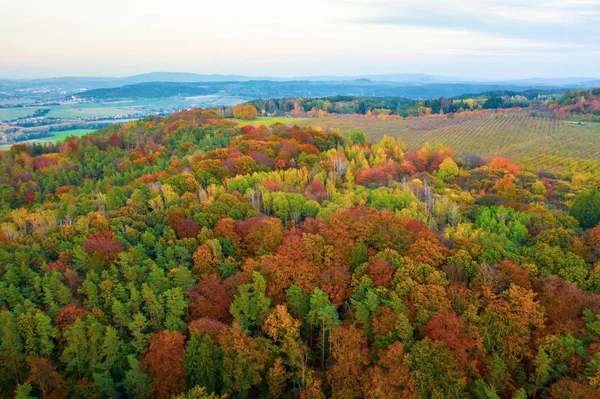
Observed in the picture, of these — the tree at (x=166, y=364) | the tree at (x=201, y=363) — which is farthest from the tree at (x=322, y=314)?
the tree at (x=166, y=364)

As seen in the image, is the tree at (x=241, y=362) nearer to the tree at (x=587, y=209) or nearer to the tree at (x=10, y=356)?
the tree at (x=10, y=356)

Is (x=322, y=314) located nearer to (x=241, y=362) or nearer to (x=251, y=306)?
(x=251, y=306)

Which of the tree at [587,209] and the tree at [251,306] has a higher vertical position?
the tree at [587,209]

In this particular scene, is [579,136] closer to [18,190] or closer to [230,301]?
[230,301]

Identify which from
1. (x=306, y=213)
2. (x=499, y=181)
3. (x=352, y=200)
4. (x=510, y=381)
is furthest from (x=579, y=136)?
(x=510, y=381)

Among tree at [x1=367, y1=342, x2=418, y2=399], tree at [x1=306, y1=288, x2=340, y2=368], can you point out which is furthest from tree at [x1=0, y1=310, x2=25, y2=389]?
tree at [x1=367, y1=342, x2=418, y2=399]
